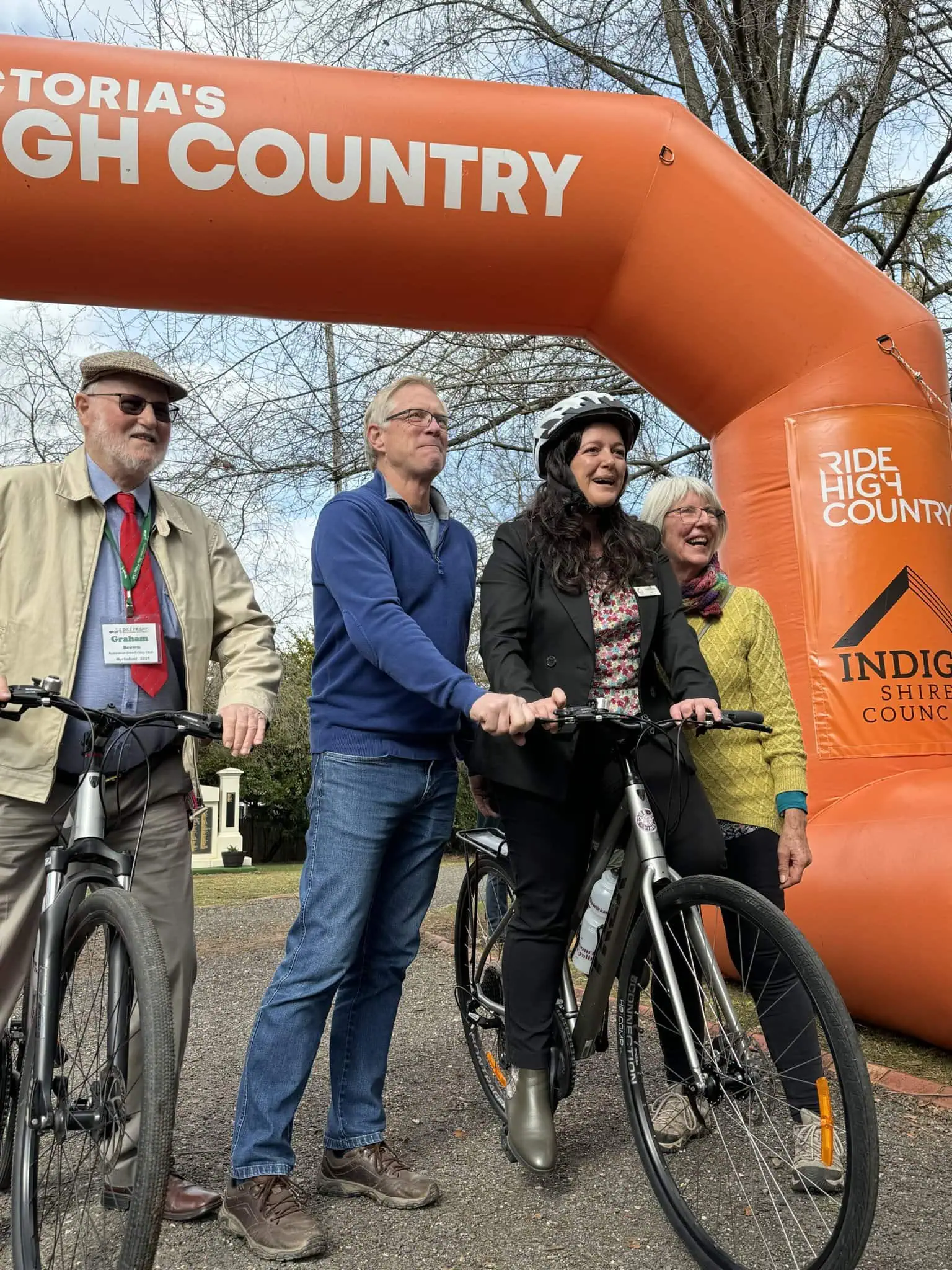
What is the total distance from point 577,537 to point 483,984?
1.51 metres

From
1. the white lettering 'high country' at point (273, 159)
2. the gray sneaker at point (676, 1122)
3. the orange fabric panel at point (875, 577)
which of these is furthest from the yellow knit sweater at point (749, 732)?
the white lettering 'high country' at point (273, 159)

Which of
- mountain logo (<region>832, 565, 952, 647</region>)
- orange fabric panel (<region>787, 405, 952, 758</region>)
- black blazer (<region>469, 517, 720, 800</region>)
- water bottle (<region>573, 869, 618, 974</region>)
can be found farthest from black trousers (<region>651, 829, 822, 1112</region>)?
mountain logo (<region>832, 565, 952, 647</region>)

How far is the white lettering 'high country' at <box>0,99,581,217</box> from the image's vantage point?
4.57 m

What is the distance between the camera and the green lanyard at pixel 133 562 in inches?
119

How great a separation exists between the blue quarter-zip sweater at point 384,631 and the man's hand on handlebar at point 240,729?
351mm

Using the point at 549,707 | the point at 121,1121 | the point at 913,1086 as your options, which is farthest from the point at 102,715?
the point at 913,1086

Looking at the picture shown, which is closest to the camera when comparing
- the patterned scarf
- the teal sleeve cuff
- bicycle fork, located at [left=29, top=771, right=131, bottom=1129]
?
bicycle fork, located at [left=29, top=771, right=131, bottom=1129]

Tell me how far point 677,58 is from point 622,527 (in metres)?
7.67

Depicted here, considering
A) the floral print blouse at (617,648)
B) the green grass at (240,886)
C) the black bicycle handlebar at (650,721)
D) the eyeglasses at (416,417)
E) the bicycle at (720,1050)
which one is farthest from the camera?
the green grass at (240,886)

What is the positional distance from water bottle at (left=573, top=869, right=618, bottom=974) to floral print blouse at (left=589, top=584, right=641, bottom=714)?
450 mm

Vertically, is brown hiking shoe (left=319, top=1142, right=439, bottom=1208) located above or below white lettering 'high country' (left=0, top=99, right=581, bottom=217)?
below

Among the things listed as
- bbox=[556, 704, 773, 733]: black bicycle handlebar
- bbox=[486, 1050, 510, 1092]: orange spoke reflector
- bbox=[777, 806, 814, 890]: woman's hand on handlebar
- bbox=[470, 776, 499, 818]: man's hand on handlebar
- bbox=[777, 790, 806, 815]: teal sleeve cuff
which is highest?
bbox=[556, 704, 773, 733]: black bicycle handlebar

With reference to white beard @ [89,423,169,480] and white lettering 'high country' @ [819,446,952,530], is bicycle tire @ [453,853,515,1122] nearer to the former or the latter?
white beard @ [89,423,169,480]

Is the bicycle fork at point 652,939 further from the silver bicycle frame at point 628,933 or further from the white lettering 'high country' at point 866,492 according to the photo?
the white lettering 'high country' at point 866,492
